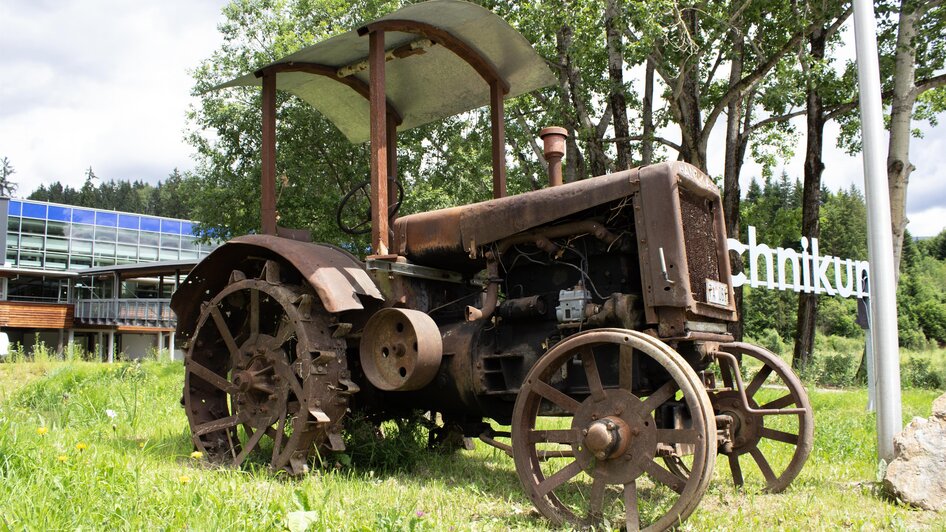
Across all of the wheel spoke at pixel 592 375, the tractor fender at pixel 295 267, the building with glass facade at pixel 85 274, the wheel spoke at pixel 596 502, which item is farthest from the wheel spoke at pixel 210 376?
the building with glass facade at pixel 85 274

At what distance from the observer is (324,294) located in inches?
185

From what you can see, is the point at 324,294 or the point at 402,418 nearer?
the point at 324,294

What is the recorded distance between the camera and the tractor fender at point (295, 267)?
4777 mm

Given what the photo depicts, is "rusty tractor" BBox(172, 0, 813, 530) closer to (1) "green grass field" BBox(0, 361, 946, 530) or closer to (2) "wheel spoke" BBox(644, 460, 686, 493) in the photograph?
(2) "wheel spoke" BBox(644, 460, 686, 493)

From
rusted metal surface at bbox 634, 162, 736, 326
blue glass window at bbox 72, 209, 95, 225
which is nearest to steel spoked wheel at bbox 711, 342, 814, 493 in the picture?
rusted metal surface at bbox 634, 162, 736, 326

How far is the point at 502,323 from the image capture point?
4793 mm

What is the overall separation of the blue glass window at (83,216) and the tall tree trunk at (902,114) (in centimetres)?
3464

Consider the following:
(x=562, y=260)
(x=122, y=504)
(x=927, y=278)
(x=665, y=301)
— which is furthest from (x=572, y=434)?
(x=927, y=278)

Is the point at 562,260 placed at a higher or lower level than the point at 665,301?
higher

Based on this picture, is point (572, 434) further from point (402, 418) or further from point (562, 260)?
point (402, 418)

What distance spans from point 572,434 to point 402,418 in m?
2.29

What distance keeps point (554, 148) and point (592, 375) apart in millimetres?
1859

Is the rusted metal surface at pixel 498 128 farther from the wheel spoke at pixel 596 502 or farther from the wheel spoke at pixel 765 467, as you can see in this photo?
the wheel spoke at pixel 596 502

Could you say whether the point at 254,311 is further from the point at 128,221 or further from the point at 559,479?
the point at 128,221
